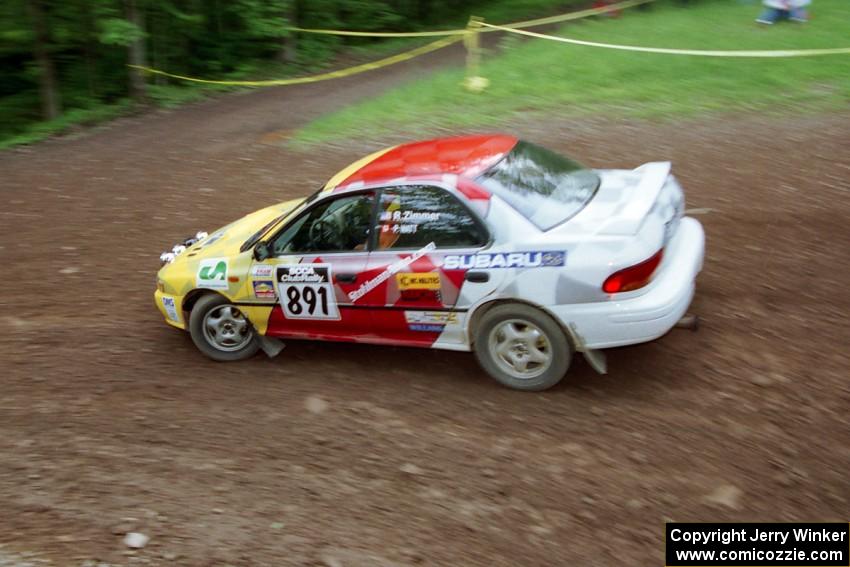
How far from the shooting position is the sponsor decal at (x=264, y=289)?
599 cm

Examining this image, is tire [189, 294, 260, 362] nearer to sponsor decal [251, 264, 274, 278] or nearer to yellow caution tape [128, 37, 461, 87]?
sponsor decal [251, 264, 274, 278]

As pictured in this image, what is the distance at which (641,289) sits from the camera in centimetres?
505

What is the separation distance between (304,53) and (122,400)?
13.8 m

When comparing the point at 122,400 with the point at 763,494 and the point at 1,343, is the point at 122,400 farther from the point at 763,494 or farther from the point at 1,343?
the point at 763,494

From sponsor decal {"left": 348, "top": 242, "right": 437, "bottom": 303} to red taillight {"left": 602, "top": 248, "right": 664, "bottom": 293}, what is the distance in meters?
1.20

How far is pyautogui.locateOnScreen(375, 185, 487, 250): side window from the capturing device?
5355 mm

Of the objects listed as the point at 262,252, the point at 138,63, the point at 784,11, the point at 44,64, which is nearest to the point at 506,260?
the point at 262,252

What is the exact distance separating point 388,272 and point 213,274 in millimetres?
1507

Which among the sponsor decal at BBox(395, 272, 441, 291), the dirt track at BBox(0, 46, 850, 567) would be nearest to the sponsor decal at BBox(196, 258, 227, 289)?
the dirt track at BBox(0, 46, 850, 567)

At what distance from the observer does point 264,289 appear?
19.8 ft

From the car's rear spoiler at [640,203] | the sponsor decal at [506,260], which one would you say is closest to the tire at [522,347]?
the sponsor decal at [506,260]

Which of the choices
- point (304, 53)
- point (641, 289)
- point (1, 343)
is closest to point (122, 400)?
point (1, 343)

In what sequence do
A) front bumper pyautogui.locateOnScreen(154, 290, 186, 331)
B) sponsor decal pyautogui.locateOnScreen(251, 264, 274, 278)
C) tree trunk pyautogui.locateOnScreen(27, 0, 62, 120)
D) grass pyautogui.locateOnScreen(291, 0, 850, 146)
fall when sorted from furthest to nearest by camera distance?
tree trunk pyautogui.locateOnScreen(27, 0, 62, 120), grass pyautogui.locateOnScreen(291, 0, 850, 146), front bumper pyautogui.locateOnScreen(154, 290, 186, 331), sponsor decal pyautogui.locateOnScreen(251, 264, 274, 278)

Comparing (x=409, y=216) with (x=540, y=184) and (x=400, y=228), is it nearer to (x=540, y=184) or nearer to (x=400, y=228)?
(x=400, y=228)
